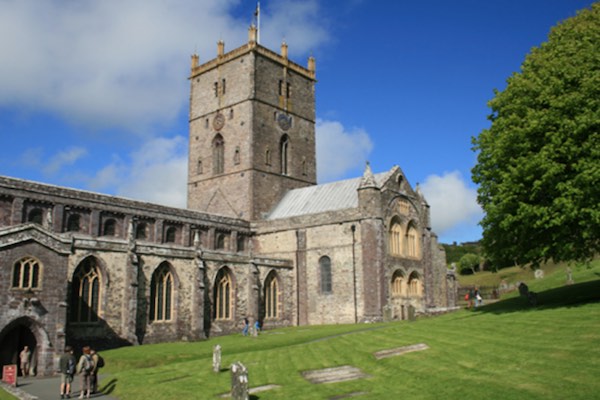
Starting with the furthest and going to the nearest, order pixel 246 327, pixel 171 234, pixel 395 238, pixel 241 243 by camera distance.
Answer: pixel 241 243 < pixel 395 238 < pixel 171 234 < pixel 246 327

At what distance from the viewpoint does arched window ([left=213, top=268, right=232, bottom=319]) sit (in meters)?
37.8

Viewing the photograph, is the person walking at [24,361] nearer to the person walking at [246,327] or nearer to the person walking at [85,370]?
the person walking at [85,370]

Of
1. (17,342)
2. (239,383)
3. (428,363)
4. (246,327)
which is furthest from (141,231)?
(428,363)

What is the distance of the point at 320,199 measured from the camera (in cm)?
4975

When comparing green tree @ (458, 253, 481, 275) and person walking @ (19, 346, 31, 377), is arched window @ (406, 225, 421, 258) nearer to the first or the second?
person walking @ (19, 346, 31, 377)

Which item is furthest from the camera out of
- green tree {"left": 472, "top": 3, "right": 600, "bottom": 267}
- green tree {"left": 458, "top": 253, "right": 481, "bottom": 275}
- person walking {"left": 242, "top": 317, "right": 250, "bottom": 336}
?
green tree {"left": 458, "top": 253, "right": 481, "bottom": 275}

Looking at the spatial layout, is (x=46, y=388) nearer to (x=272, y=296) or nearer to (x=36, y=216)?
(x=36, y=216)

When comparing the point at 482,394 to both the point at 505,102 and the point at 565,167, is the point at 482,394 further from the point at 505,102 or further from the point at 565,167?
the point at 505,102

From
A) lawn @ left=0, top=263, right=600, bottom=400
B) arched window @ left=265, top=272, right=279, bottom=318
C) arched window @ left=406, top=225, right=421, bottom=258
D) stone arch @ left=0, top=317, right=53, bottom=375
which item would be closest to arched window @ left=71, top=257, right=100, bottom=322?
lawn @ left=0, top=263, right=600, bottom=400

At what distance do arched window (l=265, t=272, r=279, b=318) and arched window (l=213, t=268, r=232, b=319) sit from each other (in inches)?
176

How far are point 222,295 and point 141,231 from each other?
8.07m

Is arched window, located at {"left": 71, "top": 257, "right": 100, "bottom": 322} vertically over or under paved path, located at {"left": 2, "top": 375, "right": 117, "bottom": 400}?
over

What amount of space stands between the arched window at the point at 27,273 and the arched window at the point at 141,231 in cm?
1466

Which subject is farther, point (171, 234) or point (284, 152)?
point (284, 152)
